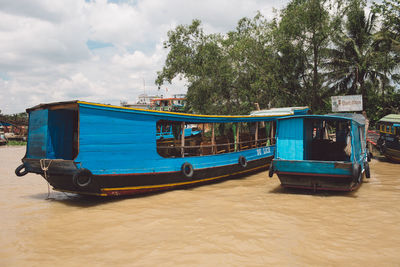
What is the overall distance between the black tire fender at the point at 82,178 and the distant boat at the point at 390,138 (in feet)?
40.1

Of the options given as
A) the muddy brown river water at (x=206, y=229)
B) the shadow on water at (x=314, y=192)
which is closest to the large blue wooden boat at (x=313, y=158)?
the shadow on water at (x=314, y=192)

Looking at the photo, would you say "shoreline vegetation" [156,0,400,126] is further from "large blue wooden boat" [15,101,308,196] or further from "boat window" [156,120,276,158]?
"large blue wooden boat" [15,101,308,196]

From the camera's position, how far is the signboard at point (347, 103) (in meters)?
17.3

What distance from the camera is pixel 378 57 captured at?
20.1 metres

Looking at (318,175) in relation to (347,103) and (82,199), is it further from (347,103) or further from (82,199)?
(347,103)

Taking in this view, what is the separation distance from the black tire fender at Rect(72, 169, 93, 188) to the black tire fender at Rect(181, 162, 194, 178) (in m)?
Result: 2.55

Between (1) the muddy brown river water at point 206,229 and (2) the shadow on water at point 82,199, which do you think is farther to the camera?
(2) the shadow on water at point 82,199

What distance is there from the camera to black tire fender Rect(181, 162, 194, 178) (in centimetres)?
817

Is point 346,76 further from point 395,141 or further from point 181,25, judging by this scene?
point 181,25

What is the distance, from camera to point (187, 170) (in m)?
8.29

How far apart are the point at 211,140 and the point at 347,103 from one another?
36.9 ft

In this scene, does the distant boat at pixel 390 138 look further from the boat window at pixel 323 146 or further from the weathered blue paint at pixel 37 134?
the weathered blue paint at pixel 37 134

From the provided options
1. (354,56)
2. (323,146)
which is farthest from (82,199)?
(354,56)

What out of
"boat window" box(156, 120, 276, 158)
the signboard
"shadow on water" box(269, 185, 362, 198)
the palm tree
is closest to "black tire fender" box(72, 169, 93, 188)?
"boat window" box(156, 120, 276, 158)
